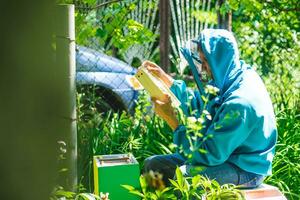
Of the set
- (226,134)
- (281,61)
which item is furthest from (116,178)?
(281,61)

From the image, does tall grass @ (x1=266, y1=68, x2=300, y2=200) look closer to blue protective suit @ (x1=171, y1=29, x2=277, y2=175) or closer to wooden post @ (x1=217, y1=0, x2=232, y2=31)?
blue protective suit @ (x1=171, y1=29, x2=277, y2=175)

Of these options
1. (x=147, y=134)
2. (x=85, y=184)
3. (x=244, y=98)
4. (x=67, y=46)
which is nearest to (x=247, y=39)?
(x=147, y=134)

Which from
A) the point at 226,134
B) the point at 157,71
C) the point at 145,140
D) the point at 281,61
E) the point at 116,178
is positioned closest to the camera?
the point at 226,134

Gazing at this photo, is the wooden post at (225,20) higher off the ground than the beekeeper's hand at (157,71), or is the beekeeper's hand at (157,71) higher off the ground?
the wooden post at (225,20)

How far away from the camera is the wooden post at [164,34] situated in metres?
6.16

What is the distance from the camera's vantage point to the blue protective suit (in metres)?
3.09

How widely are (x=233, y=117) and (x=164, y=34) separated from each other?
3.39m

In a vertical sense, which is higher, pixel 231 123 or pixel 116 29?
pixel 116 29

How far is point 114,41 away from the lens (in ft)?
15.2

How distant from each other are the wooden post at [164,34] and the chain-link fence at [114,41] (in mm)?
174

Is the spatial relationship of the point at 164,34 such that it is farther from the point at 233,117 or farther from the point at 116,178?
the point at 233,117

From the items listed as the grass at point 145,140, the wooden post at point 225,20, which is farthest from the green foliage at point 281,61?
the wooden post at point 225,20

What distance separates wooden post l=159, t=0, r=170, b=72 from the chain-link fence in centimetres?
17

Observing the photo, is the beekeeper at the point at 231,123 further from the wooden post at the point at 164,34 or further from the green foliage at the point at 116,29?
the wooden post at the point at 164,34
